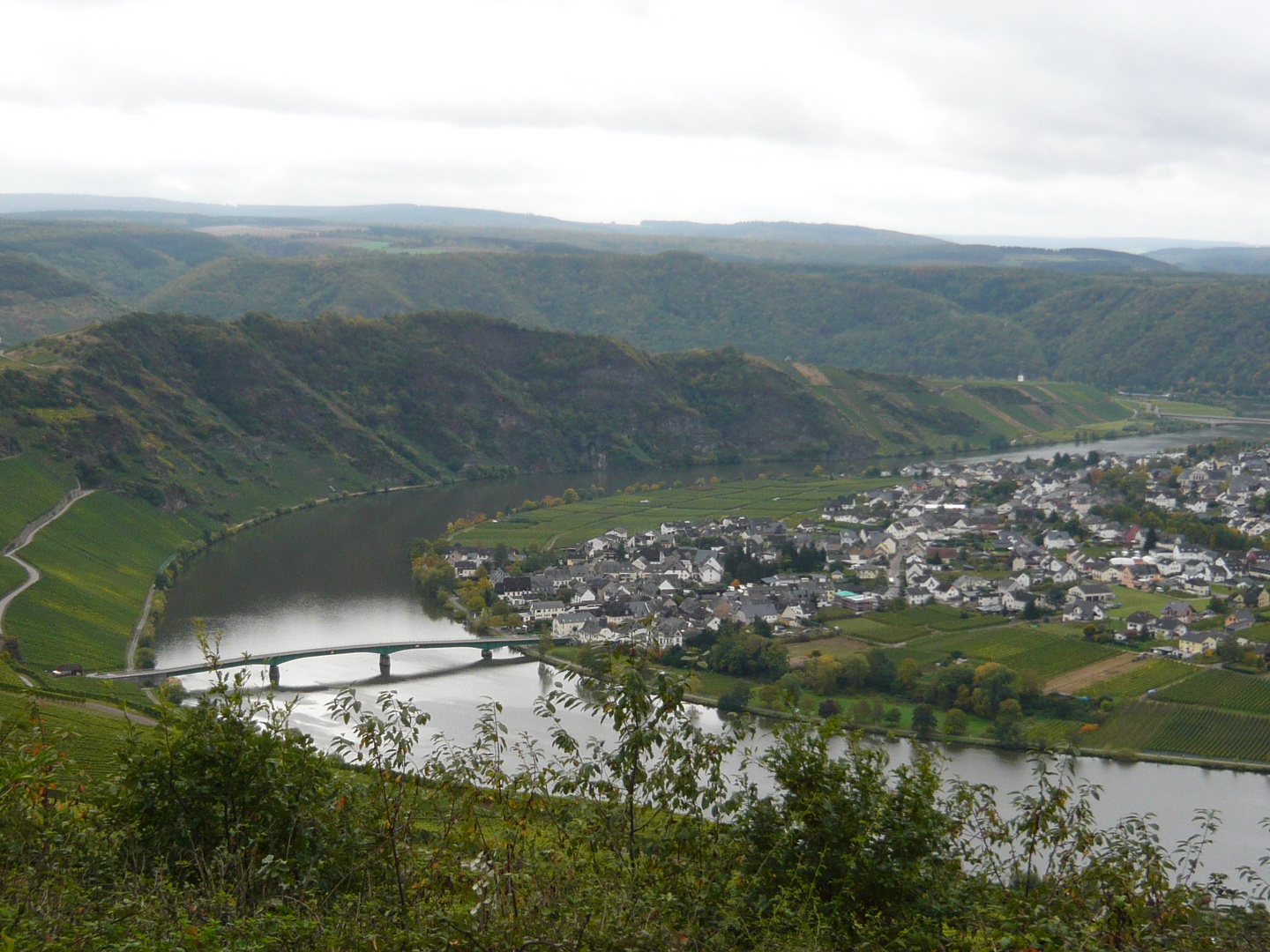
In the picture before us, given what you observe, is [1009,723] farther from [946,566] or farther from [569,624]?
[946,566]

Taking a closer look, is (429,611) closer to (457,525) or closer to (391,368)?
(457,525)

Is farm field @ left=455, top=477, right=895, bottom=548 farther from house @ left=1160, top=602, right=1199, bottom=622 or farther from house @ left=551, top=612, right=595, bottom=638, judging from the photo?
house @ left=1160, top=602, right=1199, bottom=622

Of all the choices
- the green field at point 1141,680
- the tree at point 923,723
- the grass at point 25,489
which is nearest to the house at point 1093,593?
the green field at point 1141,680

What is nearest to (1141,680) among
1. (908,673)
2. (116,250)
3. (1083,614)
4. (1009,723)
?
(1009,723)

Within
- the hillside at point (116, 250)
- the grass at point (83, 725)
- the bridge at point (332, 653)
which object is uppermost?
the hillside at point (116, 250)

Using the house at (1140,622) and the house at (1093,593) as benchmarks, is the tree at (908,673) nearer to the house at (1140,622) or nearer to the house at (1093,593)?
the house at (1140,622)
